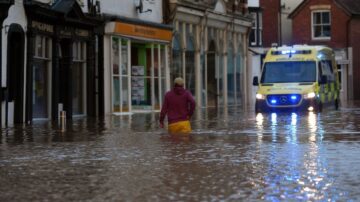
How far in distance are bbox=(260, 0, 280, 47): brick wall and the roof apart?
5.20ft

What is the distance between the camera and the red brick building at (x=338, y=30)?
5850 cm

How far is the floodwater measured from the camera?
833 cm

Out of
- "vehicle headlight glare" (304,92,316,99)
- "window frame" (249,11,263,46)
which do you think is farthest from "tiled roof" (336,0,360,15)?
"vehicle headlight glare" (304,92,316,99)

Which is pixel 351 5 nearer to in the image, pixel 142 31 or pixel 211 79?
pixel 211 79

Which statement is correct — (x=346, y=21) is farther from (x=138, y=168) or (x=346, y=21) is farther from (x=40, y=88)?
(x=138, y=168)

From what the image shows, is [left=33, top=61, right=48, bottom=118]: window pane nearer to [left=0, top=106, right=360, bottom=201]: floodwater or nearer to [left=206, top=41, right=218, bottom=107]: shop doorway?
[left=0, top=106, right=360, bottom=201]: floodwater

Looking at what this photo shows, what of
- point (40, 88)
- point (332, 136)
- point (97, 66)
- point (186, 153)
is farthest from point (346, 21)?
point (186, 153)

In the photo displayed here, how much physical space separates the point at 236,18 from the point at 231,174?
36866 mm

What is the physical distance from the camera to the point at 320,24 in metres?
59.8

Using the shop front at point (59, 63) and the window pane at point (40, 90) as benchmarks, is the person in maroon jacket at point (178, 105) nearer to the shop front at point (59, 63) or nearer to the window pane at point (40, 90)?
the shop front at point (59, 63)

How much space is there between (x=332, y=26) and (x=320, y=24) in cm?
Result: 117

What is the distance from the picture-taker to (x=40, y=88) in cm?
2667

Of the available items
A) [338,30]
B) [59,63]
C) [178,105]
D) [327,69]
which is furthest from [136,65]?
[338,30]

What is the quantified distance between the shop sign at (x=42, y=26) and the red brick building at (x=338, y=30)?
35.0 metres
